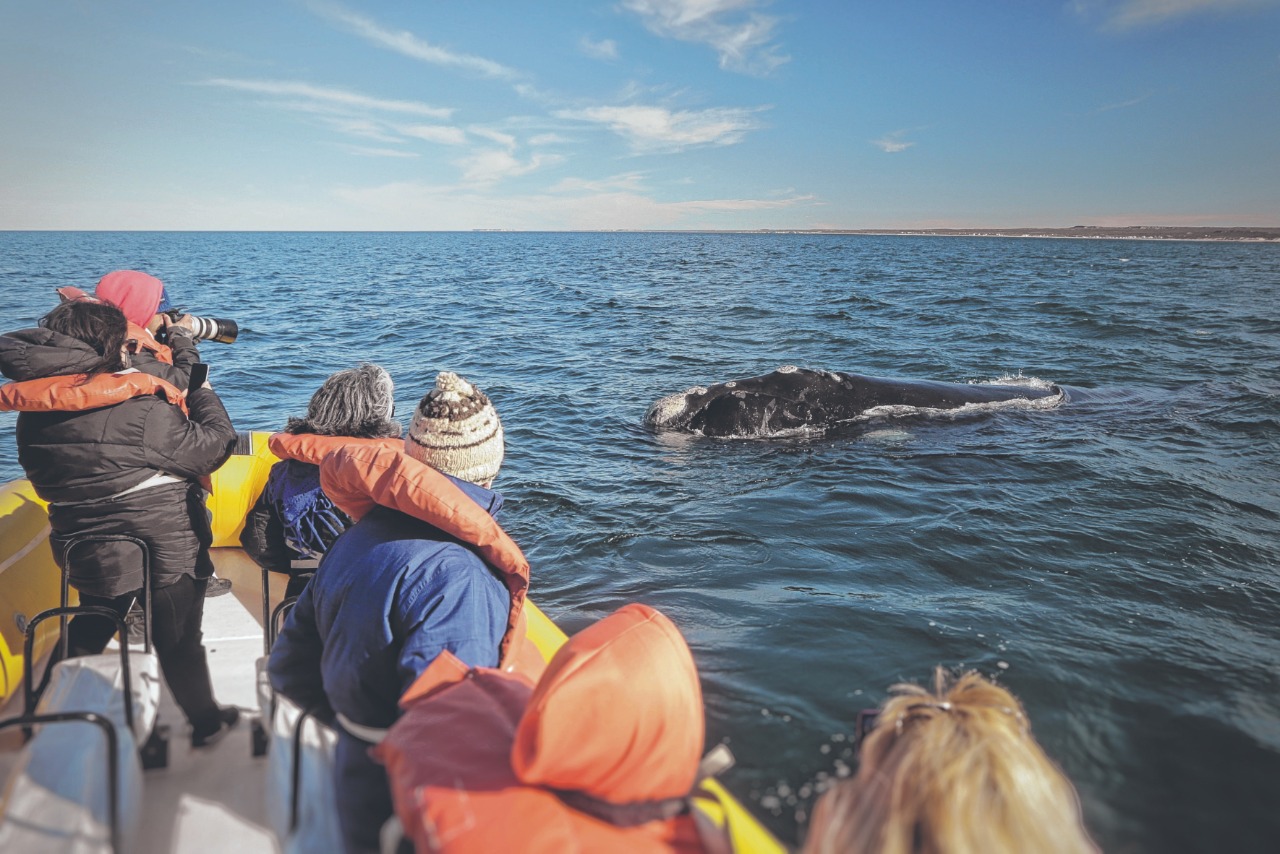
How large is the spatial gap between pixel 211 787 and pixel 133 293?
254 cm

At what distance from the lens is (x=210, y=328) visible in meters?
4.55

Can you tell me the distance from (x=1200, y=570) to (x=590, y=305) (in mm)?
23496

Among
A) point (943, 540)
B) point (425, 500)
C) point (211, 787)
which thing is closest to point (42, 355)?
point (211, 787)

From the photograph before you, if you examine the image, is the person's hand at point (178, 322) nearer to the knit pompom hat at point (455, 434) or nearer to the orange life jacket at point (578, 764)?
the knit pompom hat at point (455, 434)

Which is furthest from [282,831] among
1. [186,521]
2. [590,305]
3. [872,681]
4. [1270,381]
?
[590,305]

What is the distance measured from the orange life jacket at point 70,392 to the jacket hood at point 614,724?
2.48 metres

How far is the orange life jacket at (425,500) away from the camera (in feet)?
6.97

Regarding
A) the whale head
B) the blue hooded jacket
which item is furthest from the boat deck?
the whale head

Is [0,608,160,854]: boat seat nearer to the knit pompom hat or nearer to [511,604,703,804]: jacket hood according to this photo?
the knit pompom hat

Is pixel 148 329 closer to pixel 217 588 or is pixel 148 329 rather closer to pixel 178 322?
pixel 178 322

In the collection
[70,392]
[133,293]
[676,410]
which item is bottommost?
[676,410]

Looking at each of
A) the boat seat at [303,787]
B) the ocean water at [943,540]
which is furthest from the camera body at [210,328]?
the ocean water at [943,540]

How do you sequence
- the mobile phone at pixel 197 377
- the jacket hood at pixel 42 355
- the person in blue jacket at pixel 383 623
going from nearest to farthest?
1. the person in blue jacket at pixel 383 623
2. the jacket hood at pixel 42 355
3. the mobile phone at pixel 197 377

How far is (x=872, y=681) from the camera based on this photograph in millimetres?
4422
